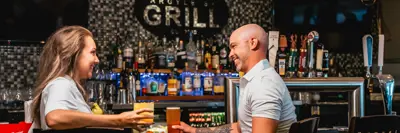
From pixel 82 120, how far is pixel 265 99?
2.65 ft

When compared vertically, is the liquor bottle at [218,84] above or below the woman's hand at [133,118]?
below

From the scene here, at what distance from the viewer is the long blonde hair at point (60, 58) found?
182cm

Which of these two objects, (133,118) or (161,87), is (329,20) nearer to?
(161,87)

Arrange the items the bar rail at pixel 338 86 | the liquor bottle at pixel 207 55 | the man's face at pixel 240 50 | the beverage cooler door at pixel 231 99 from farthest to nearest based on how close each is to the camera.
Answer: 1. the liquor bottle at pixel 207 55
2. the bar rail at pixel 338 86
3. the beverage cooler door at pixel 231 99
4. the man's face at pixel 240 50

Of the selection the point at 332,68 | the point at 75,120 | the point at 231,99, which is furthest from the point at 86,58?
the point at 332,68

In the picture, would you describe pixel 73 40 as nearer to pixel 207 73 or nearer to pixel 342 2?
pixel 207 73

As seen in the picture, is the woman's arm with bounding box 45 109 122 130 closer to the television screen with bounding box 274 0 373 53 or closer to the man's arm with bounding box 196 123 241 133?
the man's arm with bounding box 196 123 241 133

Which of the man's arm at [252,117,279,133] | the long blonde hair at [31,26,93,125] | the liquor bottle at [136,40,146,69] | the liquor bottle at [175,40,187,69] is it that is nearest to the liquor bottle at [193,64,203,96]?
the liquor bottle at [175,40,187,69]

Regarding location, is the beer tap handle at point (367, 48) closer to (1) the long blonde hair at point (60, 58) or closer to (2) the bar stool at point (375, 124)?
(2) the bar stool at point (375, 124)

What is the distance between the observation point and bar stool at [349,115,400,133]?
2.26 metres

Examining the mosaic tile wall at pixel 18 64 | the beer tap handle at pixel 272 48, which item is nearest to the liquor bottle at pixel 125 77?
the mosaic tile wall at pixel 18 64

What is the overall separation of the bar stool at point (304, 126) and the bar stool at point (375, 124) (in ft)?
1.16

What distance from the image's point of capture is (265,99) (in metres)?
2.00

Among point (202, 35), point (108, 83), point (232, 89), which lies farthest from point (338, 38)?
point (232, 89)
